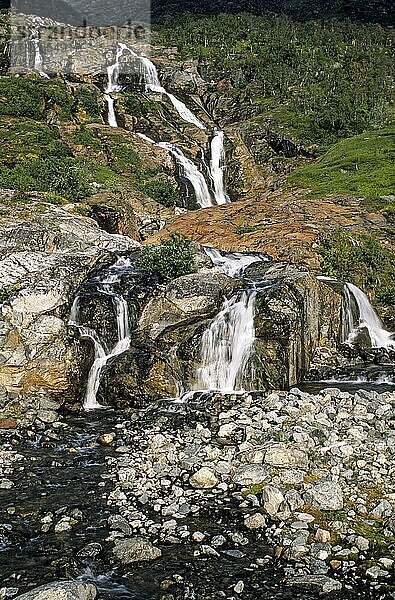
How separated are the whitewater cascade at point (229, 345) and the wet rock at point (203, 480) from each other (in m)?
7.53

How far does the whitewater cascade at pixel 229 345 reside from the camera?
20953 mm

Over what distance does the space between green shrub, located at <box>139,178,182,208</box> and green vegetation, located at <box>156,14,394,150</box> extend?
24782mm

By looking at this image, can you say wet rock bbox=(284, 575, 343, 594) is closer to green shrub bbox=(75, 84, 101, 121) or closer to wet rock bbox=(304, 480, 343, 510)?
wet rock bbox=(304, 480, 343, 510)

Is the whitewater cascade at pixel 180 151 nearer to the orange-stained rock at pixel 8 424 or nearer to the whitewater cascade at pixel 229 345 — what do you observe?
the whitewater cascade at pixel 229 345

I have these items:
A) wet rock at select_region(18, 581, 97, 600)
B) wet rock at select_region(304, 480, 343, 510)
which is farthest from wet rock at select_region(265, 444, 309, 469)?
wet rock at select_region(18, 581, 97, 600)

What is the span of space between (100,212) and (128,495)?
2846cm

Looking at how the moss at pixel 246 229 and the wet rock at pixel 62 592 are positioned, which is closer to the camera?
the wet rock at pixel 62 592

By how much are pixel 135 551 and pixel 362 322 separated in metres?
19.9

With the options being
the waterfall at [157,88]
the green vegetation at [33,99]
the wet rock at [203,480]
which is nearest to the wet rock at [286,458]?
the wet rock at [203,480]

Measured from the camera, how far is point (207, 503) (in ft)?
40.3

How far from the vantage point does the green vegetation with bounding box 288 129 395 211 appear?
47.1 m

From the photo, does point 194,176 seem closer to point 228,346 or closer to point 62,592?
point 228,346

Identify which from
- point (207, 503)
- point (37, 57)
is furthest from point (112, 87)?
point (207, 503)

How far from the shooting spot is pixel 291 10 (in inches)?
5807
